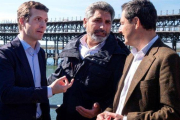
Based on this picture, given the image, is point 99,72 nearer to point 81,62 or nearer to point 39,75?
point 81,62

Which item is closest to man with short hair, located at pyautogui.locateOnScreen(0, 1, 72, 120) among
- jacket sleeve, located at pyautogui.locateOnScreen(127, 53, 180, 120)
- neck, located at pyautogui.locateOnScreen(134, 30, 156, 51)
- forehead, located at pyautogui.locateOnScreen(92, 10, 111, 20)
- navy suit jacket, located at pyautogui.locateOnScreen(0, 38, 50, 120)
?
navy suit jacket, located at pyautogui.locateOnScreen(0, 38, 50, 120)

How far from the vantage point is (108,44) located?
2711mm

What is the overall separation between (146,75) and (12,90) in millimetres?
1111

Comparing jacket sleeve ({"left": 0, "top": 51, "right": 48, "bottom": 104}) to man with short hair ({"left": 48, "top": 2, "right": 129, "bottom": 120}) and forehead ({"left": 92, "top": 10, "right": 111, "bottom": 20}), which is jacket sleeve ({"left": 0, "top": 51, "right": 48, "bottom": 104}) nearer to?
man with short hair ({"left": 48, "top": 2, "right": 129, "bottom": 120})

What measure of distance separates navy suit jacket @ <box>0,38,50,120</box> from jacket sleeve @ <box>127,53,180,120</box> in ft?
3.31

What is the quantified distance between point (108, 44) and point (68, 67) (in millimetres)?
505

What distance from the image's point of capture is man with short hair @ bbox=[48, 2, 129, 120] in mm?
2576

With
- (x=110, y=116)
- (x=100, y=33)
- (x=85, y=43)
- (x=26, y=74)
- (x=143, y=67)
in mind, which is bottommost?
(x=110, y=116)

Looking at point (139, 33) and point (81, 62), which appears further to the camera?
point (81, 62)

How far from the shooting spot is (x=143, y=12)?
196 centimetres

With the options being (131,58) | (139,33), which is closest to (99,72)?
(131,58)

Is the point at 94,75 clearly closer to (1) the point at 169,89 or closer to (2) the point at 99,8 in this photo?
(2) the point at 99,8

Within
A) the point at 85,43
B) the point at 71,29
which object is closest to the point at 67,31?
the point at 71,29

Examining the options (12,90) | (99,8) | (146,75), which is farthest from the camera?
(99,8)
